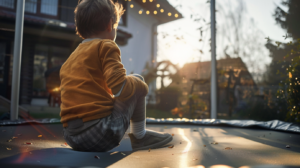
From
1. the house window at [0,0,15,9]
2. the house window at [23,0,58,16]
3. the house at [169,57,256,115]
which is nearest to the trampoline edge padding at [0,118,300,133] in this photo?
the house at [169,57,256,115]

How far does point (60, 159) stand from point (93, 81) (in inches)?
11.0

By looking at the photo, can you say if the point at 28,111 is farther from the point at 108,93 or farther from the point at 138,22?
the point at 108,93

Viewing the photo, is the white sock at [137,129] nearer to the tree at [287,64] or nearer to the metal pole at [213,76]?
the tree at [287,64]

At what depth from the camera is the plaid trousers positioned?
0.81m

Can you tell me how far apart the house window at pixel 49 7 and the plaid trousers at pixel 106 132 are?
3.69 metres

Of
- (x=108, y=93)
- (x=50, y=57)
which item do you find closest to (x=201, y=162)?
(x=108, y=93)

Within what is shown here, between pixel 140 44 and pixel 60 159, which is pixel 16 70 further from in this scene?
pixel 140 44

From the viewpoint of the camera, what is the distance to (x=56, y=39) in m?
3.86

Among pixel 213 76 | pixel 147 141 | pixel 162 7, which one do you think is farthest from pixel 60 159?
pixel 162 7

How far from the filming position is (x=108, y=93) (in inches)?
34.0

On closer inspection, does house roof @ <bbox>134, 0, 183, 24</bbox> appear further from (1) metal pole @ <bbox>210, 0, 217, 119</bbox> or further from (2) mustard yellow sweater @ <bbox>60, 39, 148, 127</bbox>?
(2) mustard yellow sweater @ <bbox>60, 39, 148, 127</bbox>

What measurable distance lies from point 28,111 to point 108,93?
7.97 ft

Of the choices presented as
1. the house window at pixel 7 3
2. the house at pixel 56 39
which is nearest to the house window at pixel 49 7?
the house at pixel 56 39

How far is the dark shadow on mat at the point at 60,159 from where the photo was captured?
0.67 m
